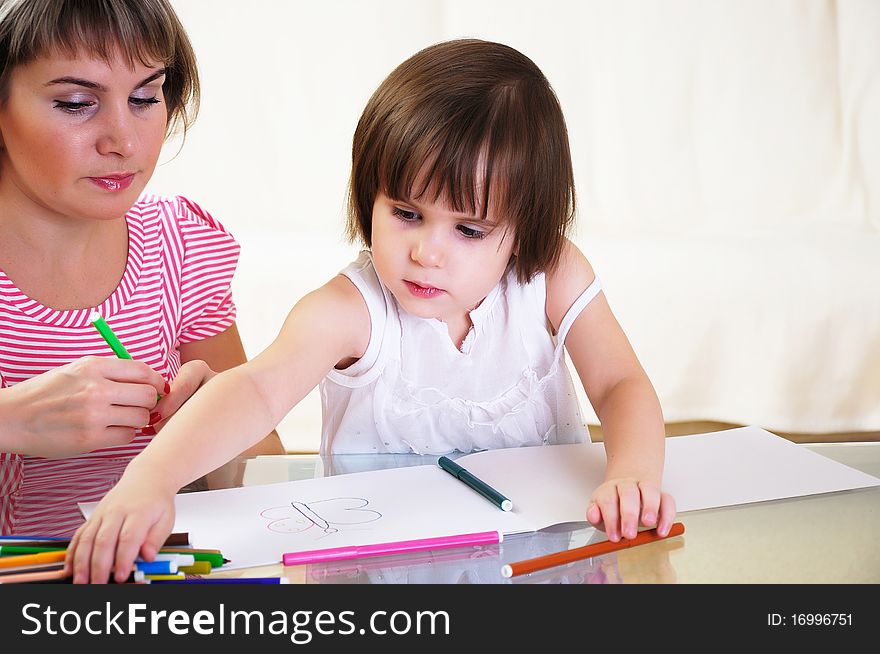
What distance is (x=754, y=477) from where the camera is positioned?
2.72 feet

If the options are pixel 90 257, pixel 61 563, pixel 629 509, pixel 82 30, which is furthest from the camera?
→ pixel 90 257

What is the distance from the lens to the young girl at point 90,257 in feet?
2.61

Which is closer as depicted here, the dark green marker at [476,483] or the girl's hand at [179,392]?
the dark green marker at [476,483]

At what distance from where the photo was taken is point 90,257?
1.05m

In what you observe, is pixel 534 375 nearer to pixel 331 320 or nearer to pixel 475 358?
pixel 475 358

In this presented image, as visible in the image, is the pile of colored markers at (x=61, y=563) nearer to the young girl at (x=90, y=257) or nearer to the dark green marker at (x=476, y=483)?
the young girl at (x=90, y=257)

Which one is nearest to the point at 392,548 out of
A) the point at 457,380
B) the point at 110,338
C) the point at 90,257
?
the point at 110,338

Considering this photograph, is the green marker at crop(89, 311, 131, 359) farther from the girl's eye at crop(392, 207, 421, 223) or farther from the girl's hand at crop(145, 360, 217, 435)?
the girl's eye at crop(392, 207, 421, 223)

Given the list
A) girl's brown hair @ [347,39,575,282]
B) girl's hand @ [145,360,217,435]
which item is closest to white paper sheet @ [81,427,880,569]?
girl's hand @ [145,360,217,435]

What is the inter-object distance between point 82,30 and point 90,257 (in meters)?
0.26

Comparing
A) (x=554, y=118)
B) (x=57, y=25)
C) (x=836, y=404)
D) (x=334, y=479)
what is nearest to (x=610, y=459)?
(x=334, y=479)

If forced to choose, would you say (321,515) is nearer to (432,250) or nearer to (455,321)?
(432,250)

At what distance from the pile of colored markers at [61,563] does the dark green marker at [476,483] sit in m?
0.21

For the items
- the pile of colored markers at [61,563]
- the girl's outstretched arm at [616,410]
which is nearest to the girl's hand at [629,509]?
the girl's outstretched arm at [616,410]
